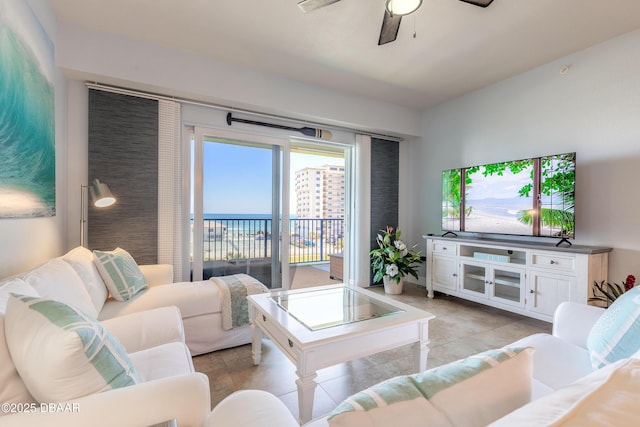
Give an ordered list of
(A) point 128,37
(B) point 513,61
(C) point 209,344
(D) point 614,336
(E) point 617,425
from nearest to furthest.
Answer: (E) point 617,425 < (D) point 614,336 < (C) point 209,344 < (A) point 128,37 < (B) point 513,61

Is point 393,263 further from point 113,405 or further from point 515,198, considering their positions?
point 113,405

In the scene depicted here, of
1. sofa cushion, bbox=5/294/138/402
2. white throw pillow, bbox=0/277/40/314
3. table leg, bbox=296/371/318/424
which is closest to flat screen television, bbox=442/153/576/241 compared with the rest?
table leg, bbox=296/371/318/424

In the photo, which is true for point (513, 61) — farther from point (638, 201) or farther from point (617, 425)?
point (617, 425)

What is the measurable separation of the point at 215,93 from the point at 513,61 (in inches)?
117

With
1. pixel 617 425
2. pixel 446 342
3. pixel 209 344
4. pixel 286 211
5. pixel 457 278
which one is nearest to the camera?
pixel 617 425

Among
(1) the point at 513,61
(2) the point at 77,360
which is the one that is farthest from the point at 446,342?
(1) the point at 513,61

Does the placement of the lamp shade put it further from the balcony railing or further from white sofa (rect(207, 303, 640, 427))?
white sofa (rect(207, 303, 640, 427))

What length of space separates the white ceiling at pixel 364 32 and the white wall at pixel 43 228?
377 mm

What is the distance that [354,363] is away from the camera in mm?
2035

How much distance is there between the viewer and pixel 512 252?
2971 mm

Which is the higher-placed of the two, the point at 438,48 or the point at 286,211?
the point at 438,48

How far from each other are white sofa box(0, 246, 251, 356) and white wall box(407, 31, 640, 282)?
324cm

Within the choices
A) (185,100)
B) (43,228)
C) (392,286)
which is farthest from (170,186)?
(392,286)

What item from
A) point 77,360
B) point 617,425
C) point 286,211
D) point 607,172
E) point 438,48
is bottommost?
point 77,360
